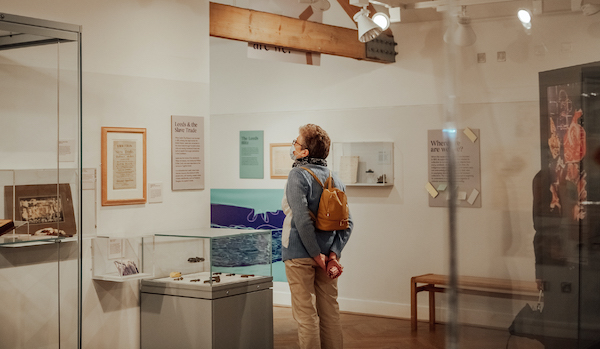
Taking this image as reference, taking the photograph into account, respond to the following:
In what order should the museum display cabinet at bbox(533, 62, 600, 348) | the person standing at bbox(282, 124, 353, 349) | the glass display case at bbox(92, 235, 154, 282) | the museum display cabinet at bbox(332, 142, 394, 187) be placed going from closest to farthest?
the museum display cabinet at bbox(533, 62, 600, 348) → the person standing at bbox(282, 124, 353, 349) → the glass display case at bbox(92, 235, 154, 282) → the museum display cabinet at bbox(332, 142, 394, 187)

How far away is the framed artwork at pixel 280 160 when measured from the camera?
696cm

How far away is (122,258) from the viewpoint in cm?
404

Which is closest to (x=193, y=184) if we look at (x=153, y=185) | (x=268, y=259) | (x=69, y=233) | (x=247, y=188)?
(x=153, y=185)

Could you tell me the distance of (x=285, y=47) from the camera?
5.68m

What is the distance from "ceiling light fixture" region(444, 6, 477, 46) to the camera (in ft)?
4.32

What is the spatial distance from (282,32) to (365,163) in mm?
1893

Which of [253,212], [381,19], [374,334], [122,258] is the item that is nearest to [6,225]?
[122,258]

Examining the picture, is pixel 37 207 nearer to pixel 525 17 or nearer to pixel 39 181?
pixel 39 181

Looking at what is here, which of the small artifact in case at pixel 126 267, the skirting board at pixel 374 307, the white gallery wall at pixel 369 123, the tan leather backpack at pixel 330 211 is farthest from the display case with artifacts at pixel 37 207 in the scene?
the skirting board at pixel 374 307

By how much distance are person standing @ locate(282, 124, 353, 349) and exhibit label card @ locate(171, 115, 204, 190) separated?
41.1 inches

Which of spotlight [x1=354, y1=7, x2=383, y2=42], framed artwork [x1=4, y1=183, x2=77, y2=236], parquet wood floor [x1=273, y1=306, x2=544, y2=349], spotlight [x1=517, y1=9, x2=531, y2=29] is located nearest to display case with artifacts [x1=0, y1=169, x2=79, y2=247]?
framed artwork [x1=4, y1=183, x2=77, y2=236]

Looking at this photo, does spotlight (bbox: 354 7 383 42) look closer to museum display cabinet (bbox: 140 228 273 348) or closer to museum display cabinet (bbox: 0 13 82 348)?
museum display cabinet (bbox: 140 228 273 348)

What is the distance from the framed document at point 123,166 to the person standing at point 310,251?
3.99ft

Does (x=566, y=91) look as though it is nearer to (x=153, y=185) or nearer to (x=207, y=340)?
(x=207, y=340)
